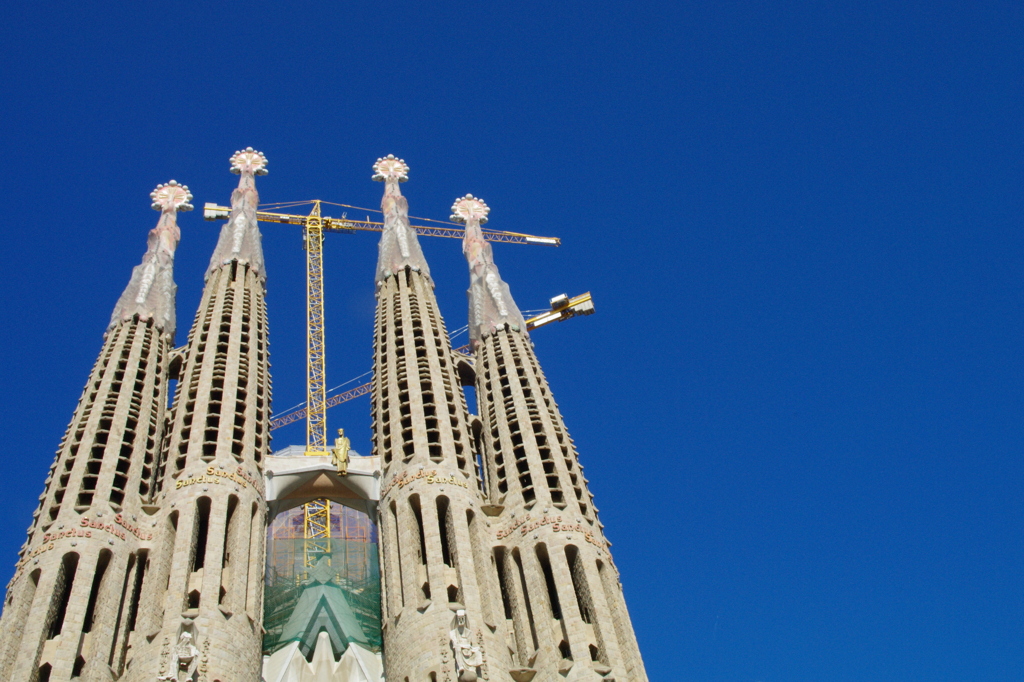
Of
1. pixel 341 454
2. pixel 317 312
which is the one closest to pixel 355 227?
pixel 317 312

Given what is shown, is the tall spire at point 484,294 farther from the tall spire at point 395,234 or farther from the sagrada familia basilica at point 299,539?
the tall spire at point 395,234

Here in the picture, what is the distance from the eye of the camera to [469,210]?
58688 mm

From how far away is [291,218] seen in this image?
225ft

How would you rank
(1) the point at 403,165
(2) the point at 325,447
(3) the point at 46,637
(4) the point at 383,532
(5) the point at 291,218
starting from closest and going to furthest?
(3) the point at 46,637 → (4) the point at 383,532 → (2) the point at 325,447 → (1) the point at 403,165 → (5) the point at 291,218

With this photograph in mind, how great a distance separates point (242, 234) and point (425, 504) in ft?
59.9

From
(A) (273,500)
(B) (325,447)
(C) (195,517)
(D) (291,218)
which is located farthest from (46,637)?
(D) (291,218)

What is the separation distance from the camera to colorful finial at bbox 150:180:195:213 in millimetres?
55969

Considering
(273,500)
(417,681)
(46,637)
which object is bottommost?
(417,681)

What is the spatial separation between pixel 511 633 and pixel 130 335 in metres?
18.8

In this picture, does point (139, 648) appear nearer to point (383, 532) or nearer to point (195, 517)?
point (195, 517)

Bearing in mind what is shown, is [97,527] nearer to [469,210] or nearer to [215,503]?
[215,503]

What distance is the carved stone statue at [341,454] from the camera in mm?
42344

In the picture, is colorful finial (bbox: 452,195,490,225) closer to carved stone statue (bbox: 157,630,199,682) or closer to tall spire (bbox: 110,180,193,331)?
tall spire (bbox: 110,180,193,331)

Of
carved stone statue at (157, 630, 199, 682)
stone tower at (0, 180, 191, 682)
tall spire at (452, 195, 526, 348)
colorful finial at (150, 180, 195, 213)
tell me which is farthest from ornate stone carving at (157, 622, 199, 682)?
colorful finial at (150, 180, 195, 213)
